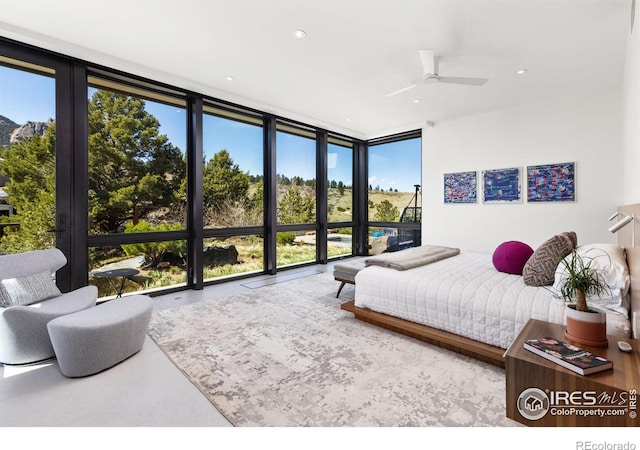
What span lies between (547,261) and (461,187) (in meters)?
3.15

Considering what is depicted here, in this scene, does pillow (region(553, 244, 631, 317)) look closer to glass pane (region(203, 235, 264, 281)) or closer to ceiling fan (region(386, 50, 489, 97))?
ceiling fan (region(386, 50, 489, 97))

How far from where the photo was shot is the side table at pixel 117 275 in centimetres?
308

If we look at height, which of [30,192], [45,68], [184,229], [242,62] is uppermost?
[242,62]

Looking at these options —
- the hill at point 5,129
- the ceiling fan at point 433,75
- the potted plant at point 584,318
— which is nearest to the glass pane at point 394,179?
the ceiling fan at point 433,75

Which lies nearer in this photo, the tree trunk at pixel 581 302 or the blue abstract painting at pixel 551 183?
the tree trunk at pixel 581 302

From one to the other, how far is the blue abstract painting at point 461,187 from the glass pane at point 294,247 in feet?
9.19

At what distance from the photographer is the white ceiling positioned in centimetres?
245

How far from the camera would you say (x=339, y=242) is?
6.78m

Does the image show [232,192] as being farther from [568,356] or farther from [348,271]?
[568,356]

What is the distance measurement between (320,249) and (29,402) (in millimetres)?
4809

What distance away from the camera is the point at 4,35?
110 inches

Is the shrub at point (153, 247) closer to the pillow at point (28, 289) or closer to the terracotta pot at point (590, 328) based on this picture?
the pillow at point (28, 289)
